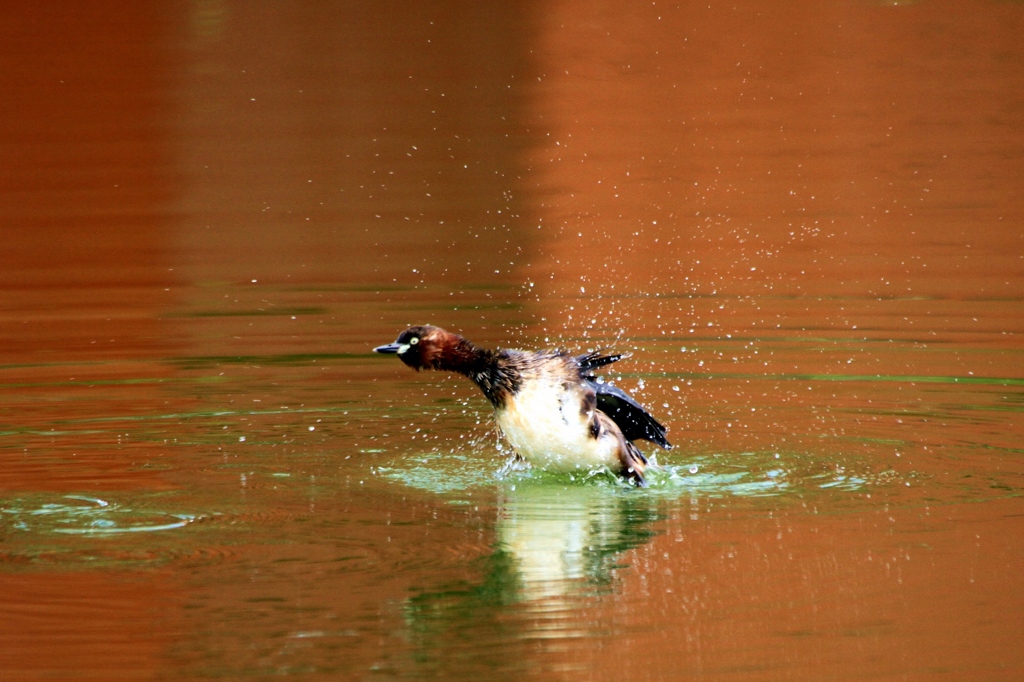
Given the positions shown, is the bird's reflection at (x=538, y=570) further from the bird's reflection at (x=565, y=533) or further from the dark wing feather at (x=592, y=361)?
the dark wing feather at (x=592, y=361)

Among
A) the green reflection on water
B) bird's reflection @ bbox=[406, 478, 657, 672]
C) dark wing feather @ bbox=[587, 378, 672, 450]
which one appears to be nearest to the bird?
dark wing feather @ bbox=[587, 378, 672, 450]

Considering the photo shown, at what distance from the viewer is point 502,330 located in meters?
11.4

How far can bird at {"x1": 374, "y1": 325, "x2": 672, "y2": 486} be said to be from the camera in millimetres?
8070

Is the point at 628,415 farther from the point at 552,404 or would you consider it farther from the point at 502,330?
the point at 502,330

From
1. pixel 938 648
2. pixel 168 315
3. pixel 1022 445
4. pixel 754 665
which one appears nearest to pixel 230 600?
pixel 754 665

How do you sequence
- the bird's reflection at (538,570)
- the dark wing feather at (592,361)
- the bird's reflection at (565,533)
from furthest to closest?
the dark wing feather at (592,361), the bird's reflection at (565,533), the bird's reflection at (538,570)

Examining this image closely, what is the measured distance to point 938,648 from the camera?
5648 millimetres

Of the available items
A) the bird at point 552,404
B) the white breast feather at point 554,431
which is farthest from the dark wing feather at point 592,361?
the white breast feather at point 554,431

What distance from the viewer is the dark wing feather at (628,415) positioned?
8422 mm

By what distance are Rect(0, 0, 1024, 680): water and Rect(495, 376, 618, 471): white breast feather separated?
0.16m

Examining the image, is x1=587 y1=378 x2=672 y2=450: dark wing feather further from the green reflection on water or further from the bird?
the green reflection on water

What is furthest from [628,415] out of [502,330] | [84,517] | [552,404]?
[502,330]

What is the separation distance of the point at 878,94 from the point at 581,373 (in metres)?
11.2

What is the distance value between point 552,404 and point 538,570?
5.21 feet
